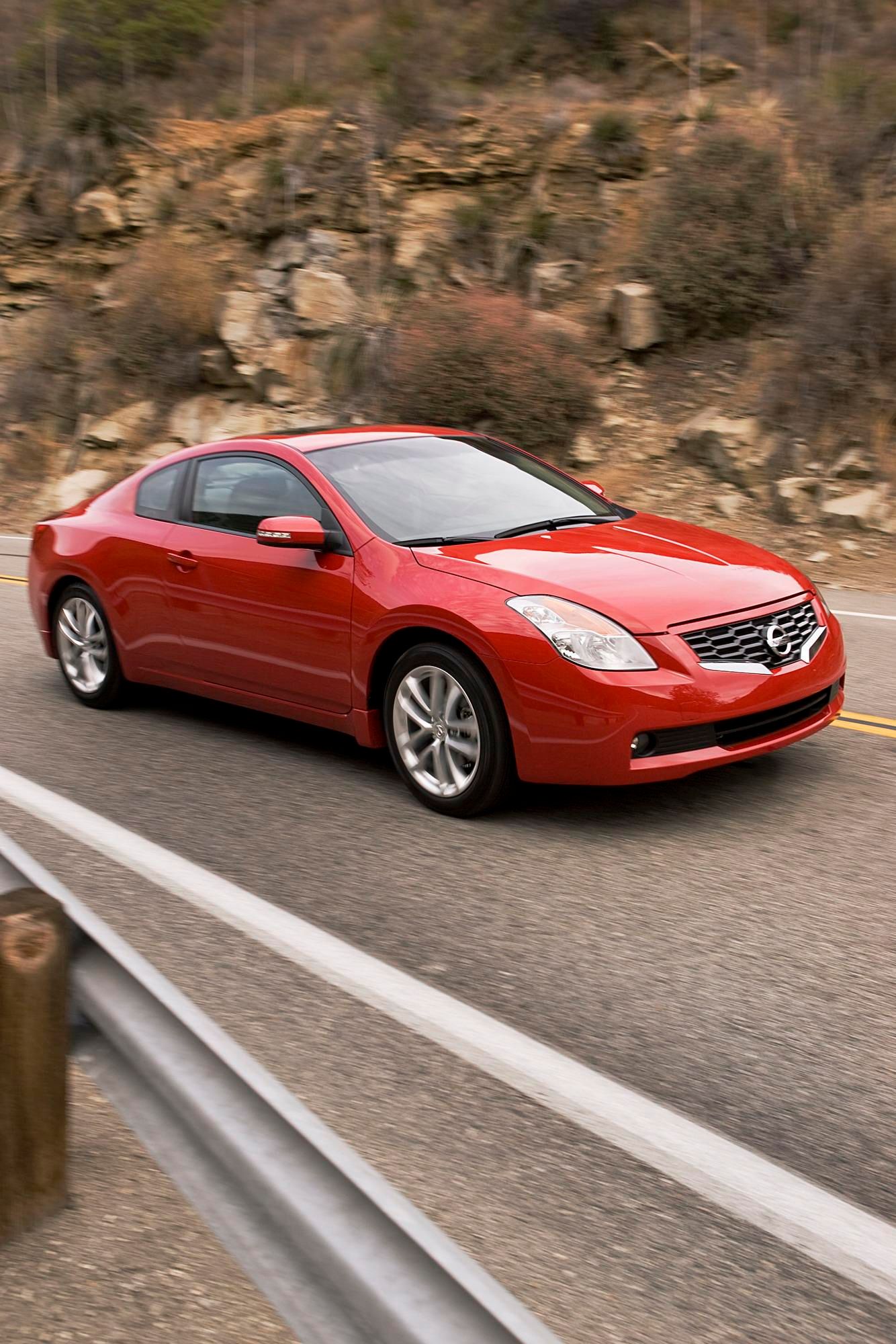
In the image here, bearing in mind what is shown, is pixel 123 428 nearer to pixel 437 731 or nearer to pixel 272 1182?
pixel 437 731

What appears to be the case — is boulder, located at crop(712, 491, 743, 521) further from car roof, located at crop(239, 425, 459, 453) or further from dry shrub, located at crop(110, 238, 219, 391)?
dry shrub, located at crop(110, 238, 219, 391)

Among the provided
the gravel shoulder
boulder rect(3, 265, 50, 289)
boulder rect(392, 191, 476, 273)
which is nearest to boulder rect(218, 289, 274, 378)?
boulder rect(392, 191, 476, 273)

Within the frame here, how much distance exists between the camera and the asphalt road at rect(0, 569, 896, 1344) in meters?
2.71

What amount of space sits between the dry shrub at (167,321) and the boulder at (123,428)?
18.9 inches

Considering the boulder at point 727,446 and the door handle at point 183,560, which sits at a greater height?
the door handle at point 183,560

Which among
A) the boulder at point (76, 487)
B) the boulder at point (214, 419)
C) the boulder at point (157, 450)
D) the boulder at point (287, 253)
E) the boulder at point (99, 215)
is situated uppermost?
the boulder at point (99, 215)

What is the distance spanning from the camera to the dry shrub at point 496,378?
17.1 m

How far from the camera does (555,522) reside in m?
6.50

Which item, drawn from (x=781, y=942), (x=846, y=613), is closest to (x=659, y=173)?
(x=846, y=613)

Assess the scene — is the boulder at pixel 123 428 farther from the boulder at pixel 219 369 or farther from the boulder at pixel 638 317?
the boulder at pixel 638 317

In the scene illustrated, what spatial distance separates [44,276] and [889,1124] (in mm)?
28026

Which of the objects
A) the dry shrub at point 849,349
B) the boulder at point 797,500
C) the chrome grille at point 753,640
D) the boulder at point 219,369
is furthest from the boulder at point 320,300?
the chrome grille at point 753,640

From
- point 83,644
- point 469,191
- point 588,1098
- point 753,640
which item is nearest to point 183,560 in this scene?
point 83,644

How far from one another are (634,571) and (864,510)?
30.6 feet
